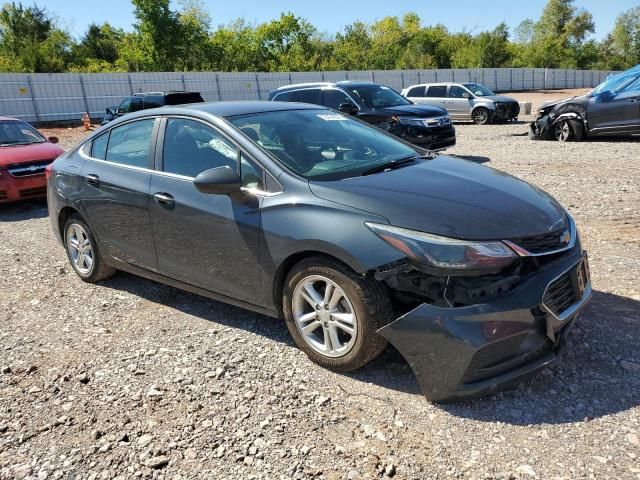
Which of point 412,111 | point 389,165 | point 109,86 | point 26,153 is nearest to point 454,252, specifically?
point 389,165

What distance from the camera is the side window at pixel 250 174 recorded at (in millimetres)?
3477

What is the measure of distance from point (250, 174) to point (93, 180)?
1833mm

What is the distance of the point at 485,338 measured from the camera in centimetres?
269

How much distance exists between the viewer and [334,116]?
14.8 ft

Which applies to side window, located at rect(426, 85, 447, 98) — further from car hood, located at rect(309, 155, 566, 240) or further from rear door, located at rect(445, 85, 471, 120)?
car hood, located at rect(309, 155, 566, 240)

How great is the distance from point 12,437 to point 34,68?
44779 mm

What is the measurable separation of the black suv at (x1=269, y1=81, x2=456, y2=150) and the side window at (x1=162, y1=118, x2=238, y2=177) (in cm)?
730

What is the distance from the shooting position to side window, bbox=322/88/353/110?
11672 mm

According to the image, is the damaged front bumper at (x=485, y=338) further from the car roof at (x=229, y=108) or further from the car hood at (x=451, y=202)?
the car roof at (x=229, y=108)

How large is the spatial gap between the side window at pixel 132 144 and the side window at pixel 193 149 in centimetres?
24

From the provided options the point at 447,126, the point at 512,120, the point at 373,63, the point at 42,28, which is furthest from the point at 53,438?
the point at 373,63

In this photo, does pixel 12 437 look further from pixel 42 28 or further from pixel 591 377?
pixel 42 28

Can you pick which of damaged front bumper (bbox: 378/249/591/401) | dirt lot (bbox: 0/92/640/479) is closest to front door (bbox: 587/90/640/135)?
dirt lot (bbox: 0/92/640/479)

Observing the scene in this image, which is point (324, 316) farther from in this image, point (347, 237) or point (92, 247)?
point (92, 247)
